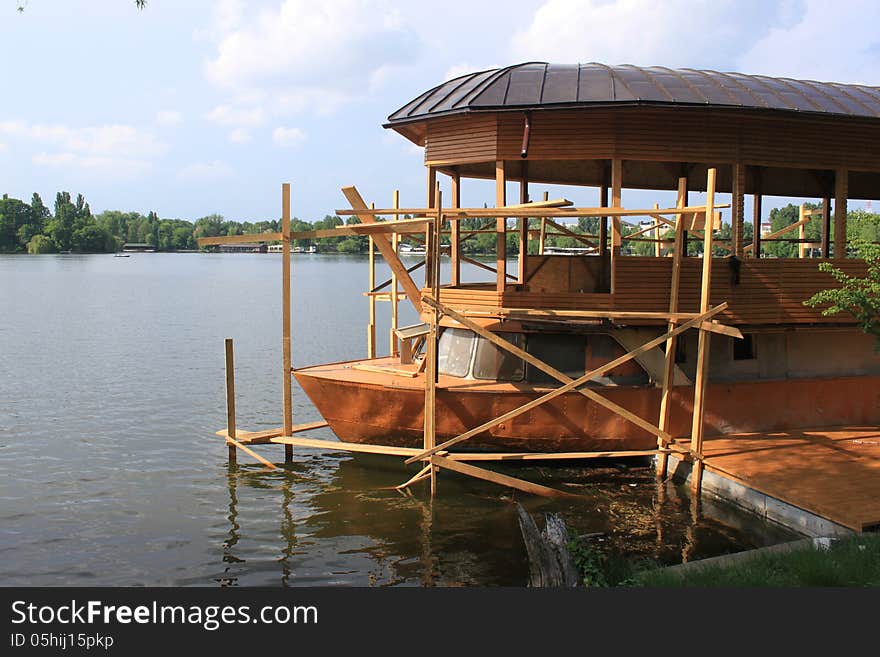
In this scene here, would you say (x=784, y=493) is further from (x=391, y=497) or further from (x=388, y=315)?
(x=388, y=315)

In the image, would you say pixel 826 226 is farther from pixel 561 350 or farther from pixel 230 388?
pixel 230 388

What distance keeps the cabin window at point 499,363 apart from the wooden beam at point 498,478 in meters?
2.21

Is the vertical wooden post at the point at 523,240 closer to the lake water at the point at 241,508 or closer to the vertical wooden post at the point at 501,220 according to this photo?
the vertical wooden post at the point at 501,220

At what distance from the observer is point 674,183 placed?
22609 mm

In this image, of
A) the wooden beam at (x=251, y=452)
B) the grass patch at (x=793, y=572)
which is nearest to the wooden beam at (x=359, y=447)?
the wooden beam at (x=251, y=452)

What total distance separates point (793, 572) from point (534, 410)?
22.8 ft

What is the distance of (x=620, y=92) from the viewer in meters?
15.5

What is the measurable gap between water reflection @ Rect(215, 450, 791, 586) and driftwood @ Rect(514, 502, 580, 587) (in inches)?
93.6

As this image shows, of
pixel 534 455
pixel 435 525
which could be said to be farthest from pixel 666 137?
pixel 435 525

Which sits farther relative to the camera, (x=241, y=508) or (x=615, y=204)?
(x=615, y=204)

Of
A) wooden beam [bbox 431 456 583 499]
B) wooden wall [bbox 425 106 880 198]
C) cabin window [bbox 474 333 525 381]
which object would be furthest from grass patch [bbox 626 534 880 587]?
wooden wall [bbox 425 106 880 198]

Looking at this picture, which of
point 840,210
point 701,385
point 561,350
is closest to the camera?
point 701,385

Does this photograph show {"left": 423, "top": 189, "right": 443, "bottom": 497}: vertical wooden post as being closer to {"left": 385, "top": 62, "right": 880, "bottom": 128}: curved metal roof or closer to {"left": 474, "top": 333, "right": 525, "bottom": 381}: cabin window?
{"left": 474, "top": 333, "right": 525, "bottom": 381}: cabin window

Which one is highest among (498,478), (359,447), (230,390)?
(230,390)
